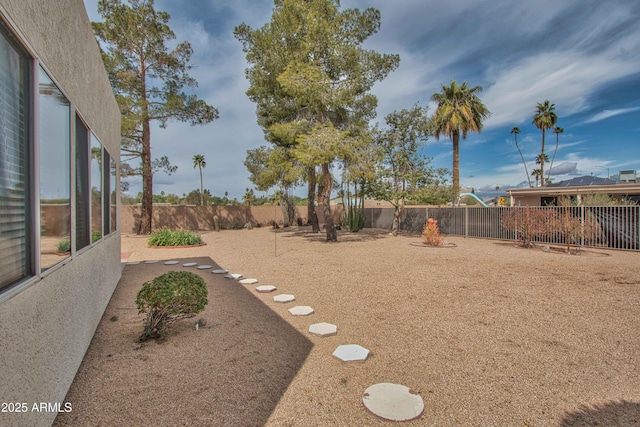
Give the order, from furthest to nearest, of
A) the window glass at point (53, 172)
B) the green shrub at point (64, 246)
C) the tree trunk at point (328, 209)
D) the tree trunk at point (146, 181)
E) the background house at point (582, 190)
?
the tree trunk at point (146, 181) → the background house at point (582, 190) → the tree trunk at point (328, 209) → the green shrub at point (64, 246) → the window glass at point (53, 172)

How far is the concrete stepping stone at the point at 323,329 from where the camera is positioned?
3345 mm

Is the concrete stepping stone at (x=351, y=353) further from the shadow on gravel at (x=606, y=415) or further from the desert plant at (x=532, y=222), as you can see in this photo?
the desert plant at (x=532, y=222)

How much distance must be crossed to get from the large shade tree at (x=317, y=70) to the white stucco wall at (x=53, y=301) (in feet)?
25.6

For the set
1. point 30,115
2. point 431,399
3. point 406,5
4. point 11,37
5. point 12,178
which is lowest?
point 431,399

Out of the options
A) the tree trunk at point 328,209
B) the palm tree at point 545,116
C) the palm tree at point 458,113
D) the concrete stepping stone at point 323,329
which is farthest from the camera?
the palm tree at point 545,116

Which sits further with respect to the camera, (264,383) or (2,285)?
(264,383)

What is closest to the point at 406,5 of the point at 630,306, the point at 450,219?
the point at 450,219

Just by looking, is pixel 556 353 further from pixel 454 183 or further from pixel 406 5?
pixel 454 183

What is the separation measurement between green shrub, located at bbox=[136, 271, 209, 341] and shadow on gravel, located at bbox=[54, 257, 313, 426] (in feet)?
0.60

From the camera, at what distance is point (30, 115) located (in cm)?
171

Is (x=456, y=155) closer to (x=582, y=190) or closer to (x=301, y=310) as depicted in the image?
(x=582, y=190)

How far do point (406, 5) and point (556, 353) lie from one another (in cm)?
1100

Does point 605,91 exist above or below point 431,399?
above

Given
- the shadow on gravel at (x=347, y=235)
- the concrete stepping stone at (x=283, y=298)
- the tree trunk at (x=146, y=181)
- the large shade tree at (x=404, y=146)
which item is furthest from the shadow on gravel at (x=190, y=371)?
the tree trunk at (x=146, y=181)
